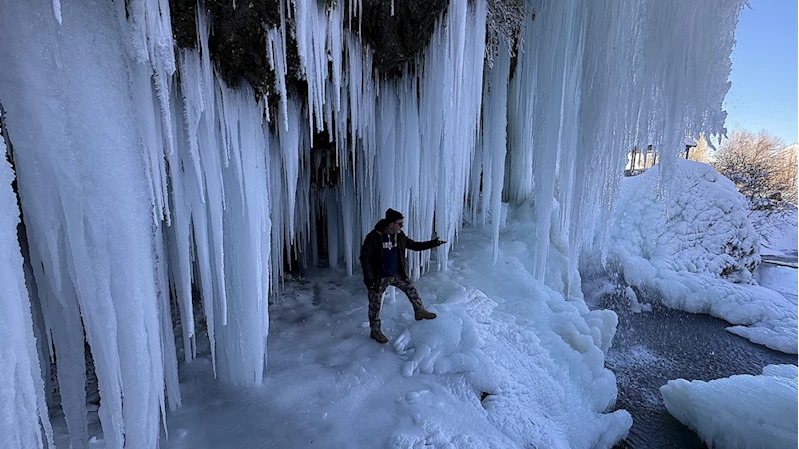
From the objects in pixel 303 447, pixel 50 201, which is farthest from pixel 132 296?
pixel 303 447

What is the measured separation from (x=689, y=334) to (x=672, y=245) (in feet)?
9.42

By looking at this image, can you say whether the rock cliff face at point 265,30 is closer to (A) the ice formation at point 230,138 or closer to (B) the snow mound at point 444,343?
(A) the ice formation at point 230,138

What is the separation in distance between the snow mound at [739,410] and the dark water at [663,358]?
21cm

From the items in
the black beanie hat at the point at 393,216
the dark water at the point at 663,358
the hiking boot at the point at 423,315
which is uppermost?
the black beanie hat at the point at 393,216

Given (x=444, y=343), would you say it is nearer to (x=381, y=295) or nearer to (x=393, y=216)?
(x=381, y=295)

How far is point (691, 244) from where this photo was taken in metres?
8.62

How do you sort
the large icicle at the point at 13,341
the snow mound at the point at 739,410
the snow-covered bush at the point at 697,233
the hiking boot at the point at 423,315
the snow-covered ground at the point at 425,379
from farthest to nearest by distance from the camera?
the snow-covered bush at the point at 697,233 → the hiking boot at the point at 423,315 → the snow mound at the point at 739,410 → the snow-covered ground at the point at 425,379 → the large icicle at the point at 13,341

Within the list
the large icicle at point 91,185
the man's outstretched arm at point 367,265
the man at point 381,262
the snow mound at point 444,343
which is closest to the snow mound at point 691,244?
the snow mound at point 444,343

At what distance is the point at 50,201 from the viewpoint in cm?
139

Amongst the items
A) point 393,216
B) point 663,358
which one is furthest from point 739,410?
point 393,216

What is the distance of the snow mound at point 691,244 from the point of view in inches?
302

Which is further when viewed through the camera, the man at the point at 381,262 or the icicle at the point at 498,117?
the icicle at the point at 498,117

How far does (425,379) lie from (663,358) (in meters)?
4.91

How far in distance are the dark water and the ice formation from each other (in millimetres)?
2293
